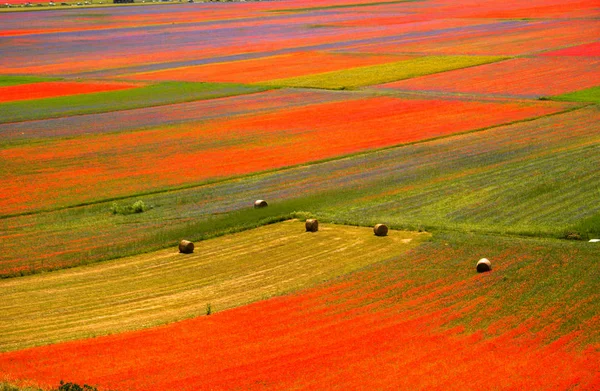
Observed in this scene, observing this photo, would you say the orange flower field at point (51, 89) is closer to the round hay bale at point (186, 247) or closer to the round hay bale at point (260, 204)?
the round hay bale at point (260, 204)

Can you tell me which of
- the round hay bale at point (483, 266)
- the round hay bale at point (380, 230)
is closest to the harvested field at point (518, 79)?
the round hay bale at point (380, 230)

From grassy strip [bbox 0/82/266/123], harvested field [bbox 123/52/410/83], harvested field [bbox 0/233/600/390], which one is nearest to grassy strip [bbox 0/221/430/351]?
harvested field [bbox 0/233/600/390]

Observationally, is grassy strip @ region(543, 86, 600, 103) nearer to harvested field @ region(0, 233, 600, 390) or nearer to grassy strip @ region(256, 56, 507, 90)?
grassy strip @ region(256, 56, 507, 90)

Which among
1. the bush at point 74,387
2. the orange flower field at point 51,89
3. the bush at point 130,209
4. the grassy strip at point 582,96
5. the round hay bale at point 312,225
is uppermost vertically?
the bush at point 74,387

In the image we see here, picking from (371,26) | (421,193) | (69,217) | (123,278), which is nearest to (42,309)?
(123,278)

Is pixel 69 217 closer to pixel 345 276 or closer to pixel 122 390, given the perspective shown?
pixel 345 276

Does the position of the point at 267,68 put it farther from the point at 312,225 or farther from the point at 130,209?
the point at 312,225
